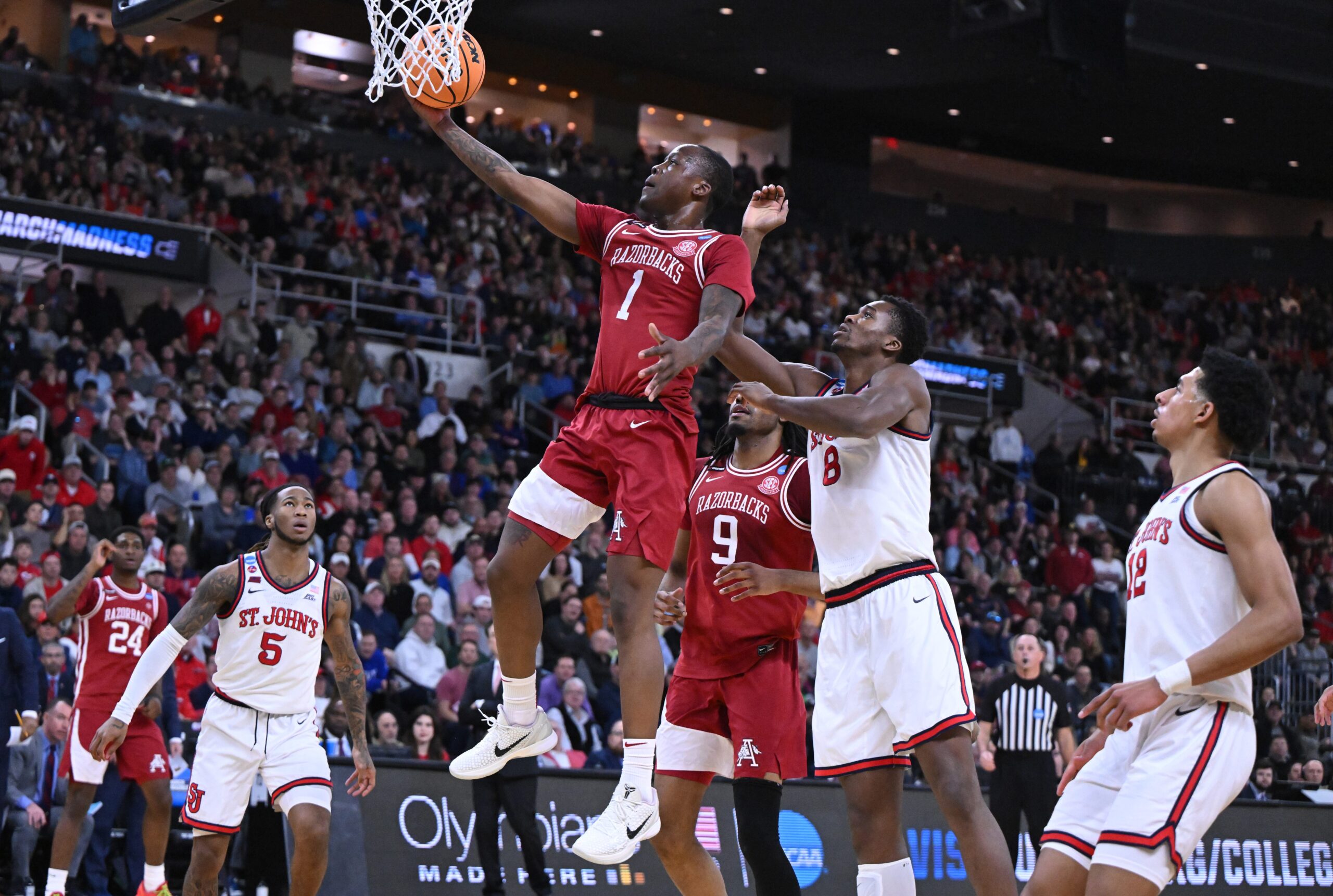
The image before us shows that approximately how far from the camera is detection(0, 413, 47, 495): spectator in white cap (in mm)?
13852

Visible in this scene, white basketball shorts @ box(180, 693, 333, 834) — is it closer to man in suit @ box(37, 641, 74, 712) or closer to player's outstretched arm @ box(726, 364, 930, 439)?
player's outstretched arm @ box(726, 364, 930, 439)

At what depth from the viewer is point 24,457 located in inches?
547

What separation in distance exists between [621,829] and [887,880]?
1.04 metres

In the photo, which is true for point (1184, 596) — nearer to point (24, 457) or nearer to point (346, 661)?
point (346, 661)

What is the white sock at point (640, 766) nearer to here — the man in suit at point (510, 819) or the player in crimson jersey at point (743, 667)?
the player in crimson jersey at point (743, 667)

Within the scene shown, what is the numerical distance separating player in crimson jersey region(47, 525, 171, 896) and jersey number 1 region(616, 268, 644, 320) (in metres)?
5.00

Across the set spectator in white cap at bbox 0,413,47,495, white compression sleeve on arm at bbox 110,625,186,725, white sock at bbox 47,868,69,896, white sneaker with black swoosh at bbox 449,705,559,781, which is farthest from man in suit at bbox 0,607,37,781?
white sneaker with black swoosh at bbox 449,705,559,781

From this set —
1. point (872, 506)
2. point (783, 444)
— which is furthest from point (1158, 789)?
point (783, 444)

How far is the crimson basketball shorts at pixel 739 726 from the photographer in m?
6.43

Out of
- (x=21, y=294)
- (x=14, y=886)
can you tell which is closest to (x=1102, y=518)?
(x=21, y=294)

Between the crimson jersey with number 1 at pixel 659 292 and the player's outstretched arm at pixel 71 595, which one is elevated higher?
the crimson jersey with number 1 at pixel 659 292

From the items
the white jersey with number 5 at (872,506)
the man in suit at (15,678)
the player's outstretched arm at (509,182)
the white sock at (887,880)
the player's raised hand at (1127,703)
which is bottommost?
the white sock at (887,880)

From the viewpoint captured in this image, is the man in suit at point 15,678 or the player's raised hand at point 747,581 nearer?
the player's raised hand at point 747,581

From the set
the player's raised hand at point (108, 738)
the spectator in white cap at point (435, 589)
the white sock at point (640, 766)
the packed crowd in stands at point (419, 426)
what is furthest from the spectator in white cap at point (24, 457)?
the white sock at point (640, 766)
